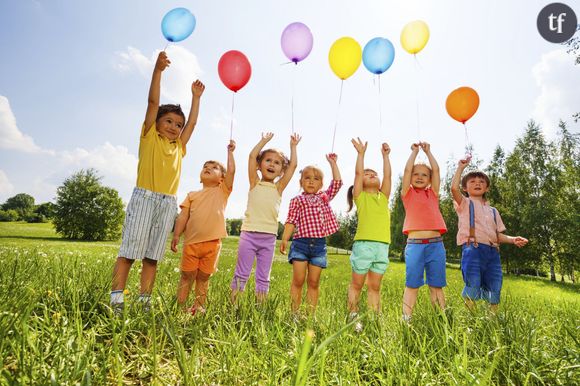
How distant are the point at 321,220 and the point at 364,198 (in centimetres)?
67

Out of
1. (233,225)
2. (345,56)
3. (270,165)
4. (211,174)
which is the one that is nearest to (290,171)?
(270,165)

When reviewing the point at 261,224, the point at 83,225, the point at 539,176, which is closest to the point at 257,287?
the point at 261,224

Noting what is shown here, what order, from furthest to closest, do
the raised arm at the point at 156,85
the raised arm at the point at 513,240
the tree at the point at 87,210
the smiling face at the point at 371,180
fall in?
the tree at the point at 87,210 < the smiling face at the point at 371,180 < the raised arm at the point at 513,240 < the raised arm at the point at 156,85

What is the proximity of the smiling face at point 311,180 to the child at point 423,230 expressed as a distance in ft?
3.65

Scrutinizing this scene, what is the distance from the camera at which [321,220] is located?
4266 millimetres

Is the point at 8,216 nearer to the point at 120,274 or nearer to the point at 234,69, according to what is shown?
the point at 234,69

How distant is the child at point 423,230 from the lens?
13.6 ft

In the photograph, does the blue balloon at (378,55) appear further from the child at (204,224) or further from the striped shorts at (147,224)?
the striped shorts at (147,224)

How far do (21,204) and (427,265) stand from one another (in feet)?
402

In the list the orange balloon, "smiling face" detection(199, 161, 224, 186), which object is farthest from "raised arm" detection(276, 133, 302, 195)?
the orange balloon

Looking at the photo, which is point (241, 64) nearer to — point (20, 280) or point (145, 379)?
point (20, 280)

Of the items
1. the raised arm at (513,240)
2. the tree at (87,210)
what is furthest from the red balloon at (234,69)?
the tree at (87,210)

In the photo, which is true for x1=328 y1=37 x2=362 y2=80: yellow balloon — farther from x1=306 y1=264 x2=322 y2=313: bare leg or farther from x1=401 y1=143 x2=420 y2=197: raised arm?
x1=306 y1=264 x2=322 y2=313: bare leg

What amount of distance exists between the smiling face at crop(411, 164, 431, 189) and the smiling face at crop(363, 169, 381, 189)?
0.47 m
